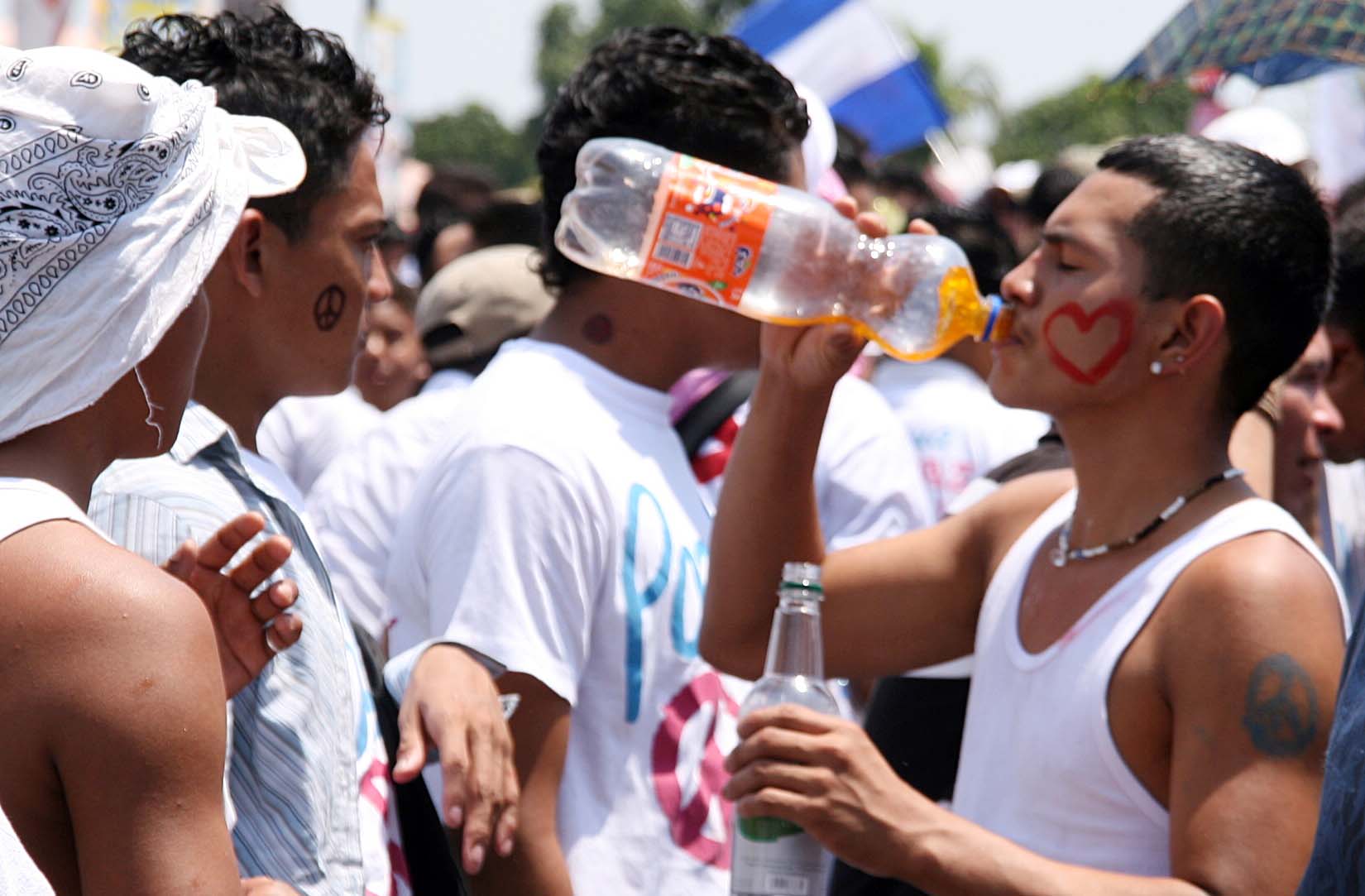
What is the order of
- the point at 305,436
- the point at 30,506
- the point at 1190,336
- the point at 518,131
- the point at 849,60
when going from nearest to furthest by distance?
the point at 30,506 → the point at 1190,336 → the point at 305,436 → the point at 849,60 → the point at 518,131

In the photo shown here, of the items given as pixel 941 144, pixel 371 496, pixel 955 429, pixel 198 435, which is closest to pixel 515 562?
pixel 198 435

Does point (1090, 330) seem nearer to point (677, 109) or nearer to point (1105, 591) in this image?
point (1105, 591)

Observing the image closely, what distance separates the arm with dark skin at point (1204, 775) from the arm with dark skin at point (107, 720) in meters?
0.88

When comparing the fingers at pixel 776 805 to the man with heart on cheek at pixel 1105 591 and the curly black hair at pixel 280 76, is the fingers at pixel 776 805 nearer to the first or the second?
the man with heart on cheek at pixel 1105 591

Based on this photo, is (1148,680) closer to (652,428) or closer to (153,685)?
(652,428)

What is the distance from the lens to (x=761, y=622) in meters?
3.30

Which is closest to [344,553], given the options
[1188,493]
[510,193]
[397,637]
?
[397,637]

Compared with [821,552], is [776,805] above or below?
above

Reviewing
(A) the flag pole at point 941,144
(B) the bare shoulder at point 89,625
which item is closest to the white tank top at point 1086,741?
(B) the bare shoulder at point 89,625

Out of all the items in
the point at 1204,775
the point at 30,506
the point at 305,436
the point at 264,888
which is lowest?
the point at 305,436

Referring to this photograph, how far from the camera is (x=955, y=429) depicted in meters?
5.94

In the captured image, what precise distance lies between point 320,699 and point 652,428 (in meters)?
1.28

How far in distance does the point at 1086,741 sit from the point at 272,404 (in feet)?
5.06

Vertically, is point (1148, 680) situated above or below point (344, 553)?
above
